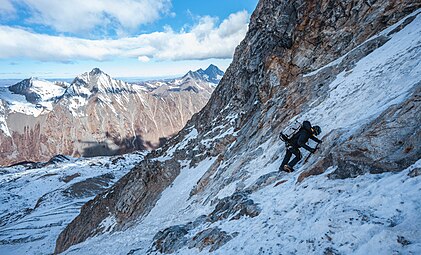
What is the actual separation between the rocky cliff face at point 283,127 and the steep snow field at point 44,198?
3062 cm

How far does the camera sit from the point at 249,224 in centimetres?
1034

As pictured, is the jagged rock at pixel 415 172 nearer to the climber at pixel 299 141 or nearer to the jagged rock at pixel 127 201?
the climber at pixel 299 141

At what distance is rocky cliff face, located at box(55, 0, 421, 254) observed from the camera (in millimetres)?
9359

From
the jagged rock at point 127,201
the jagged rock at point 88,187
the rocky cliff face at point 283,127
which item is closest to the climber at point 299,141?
the rocky cliff face at point 283,127

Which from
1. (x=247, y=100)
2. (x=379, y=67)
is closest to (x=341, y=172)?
(x=379, y=67)

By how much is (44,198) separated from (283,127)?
105732mm

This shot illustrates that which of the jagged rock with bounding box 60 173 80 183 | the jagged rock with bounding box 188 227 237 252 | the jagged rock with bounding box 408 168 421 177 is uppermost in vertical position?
the jagged rock with bounding box 408 168 421 177

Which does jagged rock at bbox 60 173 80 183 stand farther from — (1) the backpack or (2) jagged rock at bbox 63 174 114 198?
(1) the backpack

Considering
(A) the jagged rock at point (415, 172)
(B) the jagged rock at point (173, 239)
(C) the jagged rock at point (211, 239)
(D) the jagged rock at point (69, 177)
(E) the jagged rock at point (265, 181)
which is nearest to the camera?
(A) the jagged rock at point (415, 172)

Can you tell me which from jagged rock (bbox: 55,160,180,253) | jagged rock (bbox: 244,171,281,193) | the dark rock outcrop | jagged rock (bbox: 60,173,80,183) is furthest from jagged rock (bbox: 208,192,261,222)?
jagged rock (bbox: 60,173,80,183)

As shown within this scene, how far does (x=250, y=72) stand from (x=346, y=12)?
A: 643 inches

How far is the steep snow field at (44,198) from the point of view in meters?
70.2

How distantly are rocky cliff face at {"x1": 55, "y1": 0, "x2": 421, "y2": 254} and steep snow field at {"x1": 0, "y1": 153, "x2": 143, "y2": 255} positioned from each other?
100 ft

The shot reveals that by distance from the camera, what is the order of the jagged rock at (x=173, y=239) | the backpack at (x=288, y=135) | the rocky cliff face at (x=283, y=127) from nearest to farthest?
the rocky cliff face at (x=283, y=127), the jagged rock at (x=173, y=239), the backpack at (x=288, y=135)
